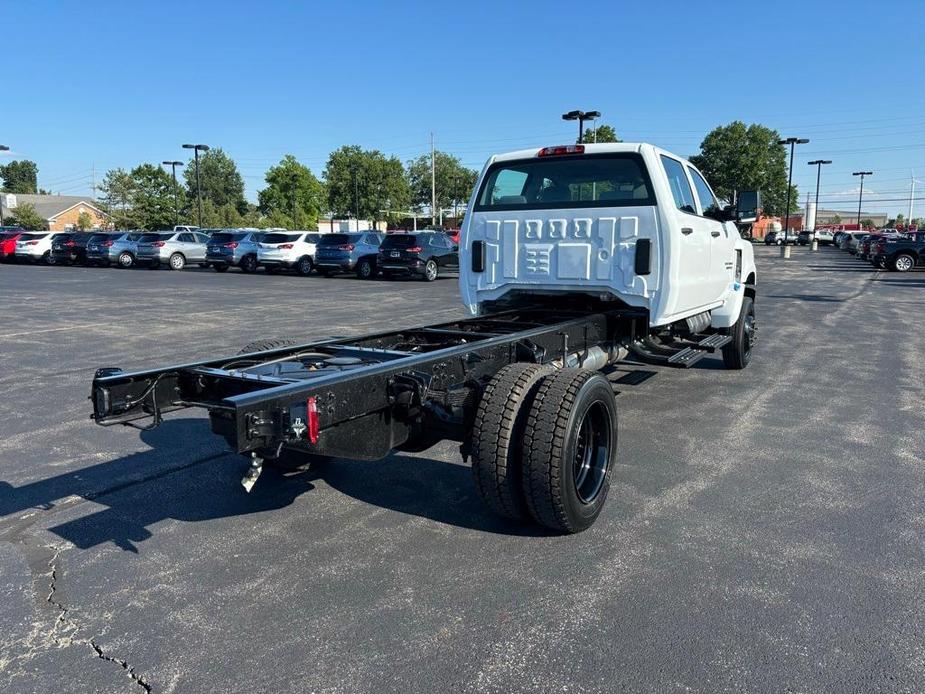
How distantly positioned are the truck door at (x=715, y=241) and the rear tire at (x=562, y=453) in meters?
3.46

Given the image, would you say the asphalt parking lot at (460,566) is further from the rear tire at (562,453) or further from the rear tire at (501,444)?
the rear tire at (501,444)

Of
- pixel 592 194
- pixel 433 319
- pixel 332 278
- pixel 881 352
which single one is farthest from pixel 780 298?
pixel 332 278

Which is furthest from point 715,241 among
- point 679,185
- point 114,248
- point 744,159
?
point 744,159

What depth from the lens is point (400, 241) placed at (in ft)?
82.1

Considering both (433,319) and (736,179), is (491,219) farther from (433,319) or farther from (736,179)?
(736,179)

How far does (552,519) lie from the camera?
12.1 ft

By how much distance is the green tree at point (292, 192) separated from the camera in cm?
8812

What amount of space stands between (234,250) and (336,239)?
17.4 ft

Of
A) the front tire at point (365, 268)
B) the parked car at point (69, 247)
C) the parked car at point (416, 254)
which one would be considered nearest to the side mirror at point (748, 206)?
the parked car at point (416, 254)

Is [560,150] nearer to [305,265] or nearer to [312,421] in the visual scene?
[312,421]

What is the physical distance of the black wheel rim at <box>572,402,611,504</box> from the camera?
13.4 ft

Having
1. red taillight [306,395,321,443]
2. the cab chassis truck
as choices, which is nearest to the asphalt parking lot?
the cab chassis truck

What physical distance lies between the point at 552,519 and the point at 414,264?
21.3 metres

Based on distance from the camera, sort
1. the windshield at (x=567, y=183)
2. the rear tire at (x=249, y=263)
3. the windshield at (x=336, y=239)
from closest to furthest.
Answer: the windshield at (x=567, y=183), the windshield at (x=336, y=239), the rear tire at (x=249, y=263)
